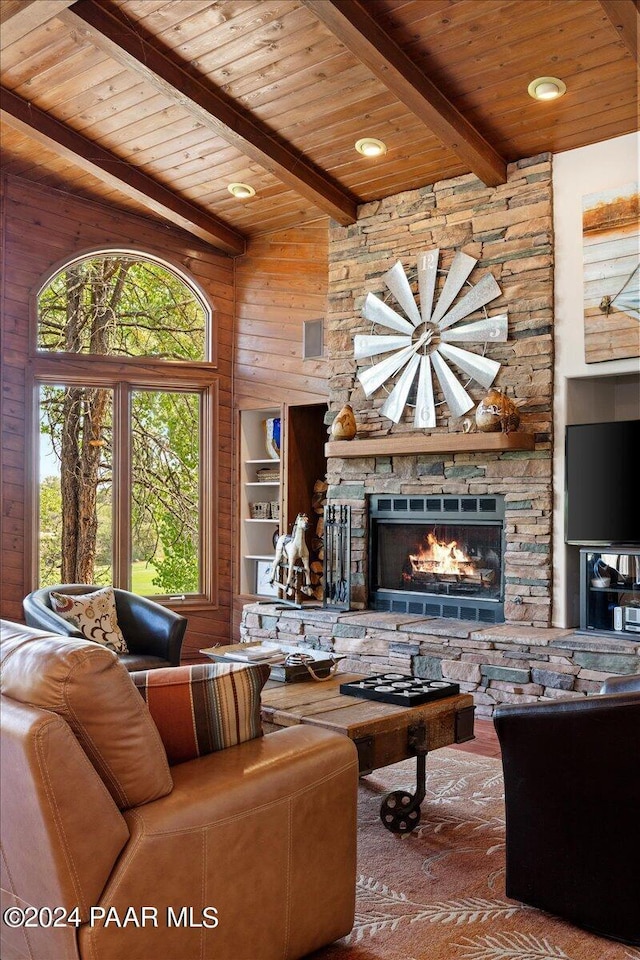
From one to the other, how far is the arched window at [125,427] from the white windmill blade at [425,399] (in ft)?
6.77

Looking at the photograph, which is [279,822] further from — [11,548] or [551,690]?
[11,548]

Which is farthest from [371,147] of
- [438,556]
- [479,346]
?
[438,556]

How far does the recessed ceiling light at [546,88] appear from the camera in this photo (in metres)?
4.63

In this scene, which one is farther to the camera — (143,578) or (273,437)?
(273,437)

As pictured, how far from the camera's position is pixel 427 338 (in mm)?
5836

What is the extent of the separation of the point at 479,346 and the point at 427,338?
408 mm

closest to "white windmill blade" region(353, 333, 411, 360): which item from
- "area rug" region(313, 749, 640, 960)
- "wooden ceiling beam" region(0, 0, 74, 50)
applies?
"wooden ceiling beam" region(0, 0, 74, 50)

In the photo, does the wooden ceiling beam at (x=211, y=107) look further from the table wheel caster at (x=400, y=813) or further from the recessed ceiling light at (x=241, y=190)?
the table wheel caster at (x=400, y=813)

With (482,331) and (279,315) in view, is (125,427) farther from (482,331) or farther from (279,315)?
(482,331)

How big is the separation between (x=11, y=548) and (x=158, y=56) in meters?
3.51

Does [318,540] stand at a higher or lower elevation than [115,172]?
lower

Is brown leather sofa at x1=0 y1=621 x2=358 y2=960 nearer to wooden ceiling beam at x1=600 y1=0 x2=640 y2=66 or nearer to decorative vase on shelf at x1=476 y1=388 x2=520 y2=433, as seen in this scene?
decorative vase on shelf at x1=476 y1=388 x2=520 y2=433

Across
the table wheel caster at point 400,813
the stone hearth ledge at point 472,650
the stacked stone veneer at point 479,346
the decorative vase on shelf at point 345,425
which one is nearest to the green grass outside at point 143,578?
the stone hearth ledge at point 472,650

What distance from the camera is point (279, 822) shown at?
215cm
